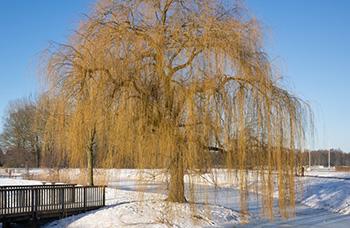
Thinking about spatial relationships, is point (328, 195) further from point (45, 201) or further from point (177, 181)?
point (45, 201)

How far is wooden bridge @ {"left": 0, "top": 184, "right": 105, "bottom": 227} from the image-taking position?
Result: 17.1 m

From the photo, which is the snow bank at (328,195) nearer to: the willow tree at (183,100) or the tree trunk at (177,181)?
the tree trunk at (177,181)

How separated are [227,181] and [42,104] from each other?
6.23 meters

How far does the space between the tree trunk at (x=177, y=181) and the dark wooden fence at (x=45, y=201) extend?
3997 millimetres

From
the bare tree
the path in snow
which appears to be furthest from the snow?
the bare tree

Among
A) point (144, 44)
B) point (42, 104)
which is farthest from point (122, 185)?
point (144, 44)

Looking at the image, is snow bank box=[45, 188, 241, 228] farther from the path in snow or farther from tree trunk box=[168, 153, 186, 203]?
the path in snow

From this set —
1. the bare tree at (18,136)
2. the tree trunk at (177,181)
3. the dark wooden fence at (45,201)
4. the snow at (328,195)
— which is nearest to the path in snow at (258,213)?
the tree trunk at (177,181)

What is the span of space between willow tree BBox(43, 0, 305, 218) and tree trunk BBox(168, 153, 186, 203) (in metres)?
0.04

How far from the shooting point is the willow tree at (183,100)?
13305mm

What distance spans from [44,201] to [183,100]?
8.17 metres

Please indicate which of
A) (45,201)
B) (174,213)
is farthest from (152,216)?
(45,201)

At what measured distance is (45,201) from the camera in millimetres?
18516

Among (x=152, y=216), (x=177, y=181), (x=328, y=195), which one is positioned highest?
(x=177, y=181)
